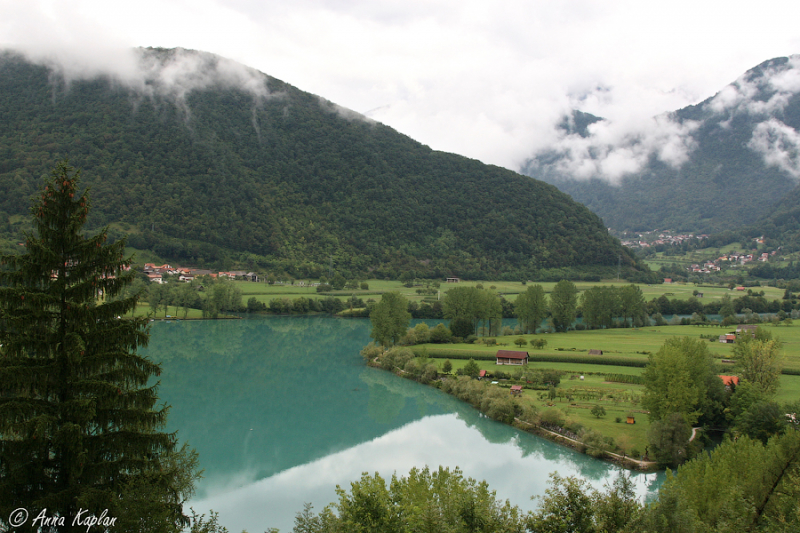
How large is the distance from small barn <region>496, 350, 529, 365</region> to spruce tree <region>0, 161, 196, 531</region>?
114 feet

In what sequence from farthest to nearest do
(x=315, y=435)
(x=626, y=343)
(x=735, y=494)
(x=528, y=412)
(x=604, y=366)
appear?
(x=626, y=343), (x=604, y=366), (x=315, y=435), (x=528, y=412), (x=735, y=494)

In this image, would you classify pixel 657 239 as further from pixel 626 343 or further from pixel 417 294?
pixel 626 343

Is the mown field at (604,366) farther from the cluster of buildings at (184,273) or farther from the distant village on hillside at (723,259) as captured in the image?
the distant village on hillside at (723,259)

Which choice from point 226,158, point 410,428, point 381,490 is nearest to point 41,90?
point 226,158

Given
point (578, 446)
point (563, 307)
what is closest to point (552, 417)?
point (578, 446)

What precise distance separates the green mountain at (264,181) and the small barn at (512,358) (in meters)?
64.9

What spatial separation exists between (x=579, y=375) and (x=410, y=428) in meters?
13.3

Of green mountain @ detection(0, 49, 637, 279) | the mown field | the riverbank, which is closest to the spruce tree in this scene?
the riverbank

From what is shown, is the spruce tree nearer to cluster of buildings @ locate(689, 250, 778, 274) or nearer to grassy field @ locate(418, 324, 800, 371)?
grassy field @ locate(418, 324, 800, 371)

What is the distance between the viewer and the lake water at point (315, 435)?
23141 millimetres

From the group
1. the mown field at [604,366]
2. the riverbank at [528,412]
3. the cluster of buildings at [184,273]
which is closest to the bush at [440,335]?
the mown field at [604,366]

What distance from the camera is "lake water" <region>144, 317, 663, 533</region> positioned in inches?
911

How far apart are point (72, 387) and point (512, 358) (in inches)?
1424

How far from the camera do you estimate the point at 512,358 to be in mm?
41812
